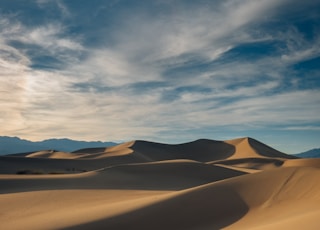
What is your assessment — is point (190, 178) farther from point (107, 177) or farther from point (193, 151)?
point (193, 151)

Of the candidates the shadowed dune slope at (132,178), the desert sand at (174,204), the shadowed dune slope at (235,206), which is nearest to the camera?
the desert sand at (174,204)

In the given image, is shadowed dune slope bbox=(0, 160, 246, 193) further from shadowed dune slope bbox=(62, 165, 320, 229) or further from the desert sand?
shadowed dune slope bbox=(62, 165, 320, 229)

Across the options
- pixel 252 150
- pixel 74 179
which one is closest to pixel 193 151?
pixel 252 150

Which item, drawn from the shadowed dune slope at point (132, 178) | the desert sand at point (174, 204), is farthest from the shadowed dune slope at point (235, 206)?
the shadowed dune slope at point (132, 178)

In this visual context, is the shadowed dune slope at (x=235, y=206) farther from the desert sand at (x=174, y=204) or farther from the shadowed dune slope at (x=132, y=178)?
the shadowed dune slope at (x=132, y=178)

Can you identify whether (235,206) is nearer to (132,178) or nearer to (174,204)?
(174,204)

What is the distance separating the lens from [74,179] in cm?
2012

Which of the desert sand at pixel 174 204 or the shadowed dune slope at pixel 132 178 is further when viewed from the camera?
the shadowed dune slope at pixel 132 178

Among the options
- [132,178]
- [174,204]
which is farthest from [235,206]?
[132,178]

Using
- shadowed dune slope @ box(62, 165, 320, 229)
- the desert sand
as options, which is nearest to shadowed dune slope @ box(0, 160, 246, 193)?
the desert sand

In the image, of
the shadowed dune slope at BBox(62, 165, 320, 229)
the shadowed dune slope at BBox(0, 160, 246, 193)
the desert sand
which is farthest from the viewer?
the shadowed dune slope at BBox(0, 160, 246, 193)

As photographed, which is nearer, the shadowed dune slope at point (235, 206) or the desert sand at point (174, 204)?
the desert sand at point (174, 204)

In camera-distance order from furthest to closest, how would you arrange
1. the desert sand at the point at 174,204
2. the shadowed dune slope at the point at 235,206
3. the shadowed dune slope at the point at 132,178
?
the shadowed dune slope at the point at 132,178 < the shadowed dune slope at the point at 235,206 < the desert sand at the point at 174,204

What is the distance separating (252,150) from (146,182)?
52313 mm
